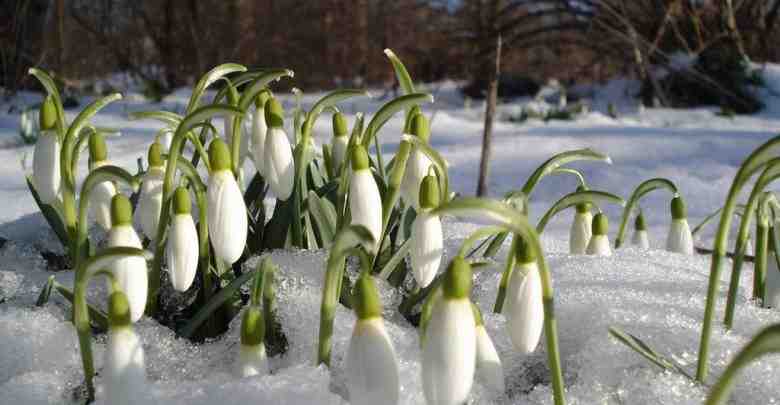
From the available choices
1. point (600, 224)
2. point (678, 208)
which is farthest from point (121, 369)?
point (678, 208)

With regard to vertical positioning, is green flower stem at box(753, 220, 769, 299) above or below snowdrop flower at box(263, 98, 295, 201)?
below

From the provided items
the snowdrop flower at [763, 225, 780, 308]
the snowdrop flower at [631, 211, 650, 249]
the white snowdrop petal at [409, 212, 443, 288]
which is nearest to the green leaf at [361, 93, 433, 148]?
the white snowdrop petal at [409, 212, 443, 288]

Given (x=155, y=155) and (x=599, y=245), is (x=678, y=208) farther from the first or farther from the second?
(x=155, y=155)

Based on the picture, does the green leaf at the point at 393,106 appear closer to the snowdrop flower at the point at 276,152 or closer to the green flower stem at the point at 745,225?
the snowdrop flower at the point at 276,152

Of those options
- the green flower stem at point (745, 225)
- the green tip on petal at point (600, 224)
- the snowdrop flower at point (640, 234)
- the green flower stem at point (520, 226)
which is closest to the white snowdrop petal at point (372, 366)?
the green flower stem at point (520, 226)

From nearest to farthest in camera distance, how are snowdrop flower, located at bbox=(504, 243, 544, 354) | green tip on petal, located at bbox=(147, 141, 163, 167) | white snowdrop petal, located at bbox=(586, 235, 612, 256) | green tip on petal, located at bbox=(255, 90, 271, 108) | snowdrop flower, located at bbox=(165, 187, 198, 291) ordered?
snowdrop flower, located at bbox=(504, 243, 544, 354)
snowdrop flower, located at bbox=(165, 187, 198, 291)
green tip on petal, located at bbox=(147, 141, 163, 167)
green tip on petal, located at bbox=(255, 90, 271, 108)
white snowdrop petal, located at bbox=(586, 235, 612, 256)

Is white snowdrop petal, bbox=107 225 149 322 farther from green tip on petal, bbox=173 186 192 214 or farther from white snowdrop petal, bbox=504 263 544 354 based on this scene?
white snowdrop petal, bbox=504 263 544 354

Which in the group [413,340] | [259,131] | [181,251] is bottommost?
[413,340]
